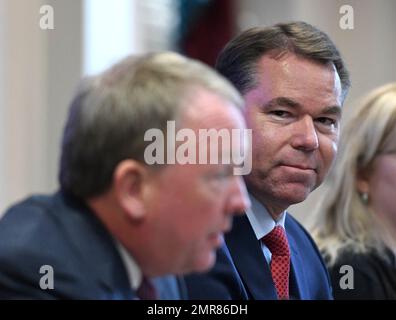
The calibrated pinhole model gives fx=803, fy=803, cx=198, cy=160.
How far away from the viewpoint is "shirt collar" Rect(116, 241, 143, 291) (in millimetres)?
931

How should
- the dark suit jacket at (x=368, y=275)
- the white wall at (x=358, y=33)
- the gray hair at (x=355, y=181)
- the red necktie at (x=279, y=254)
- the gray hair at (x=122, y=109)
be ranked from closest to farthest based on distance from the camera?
1. the gray hair at (x=122, y=109)
2. the red necktie at (x=279, y=254)
3. the dark suit jacket at (x=368, y=275)
4. the gray hair at (x=355, y=181)
5. the white wall at (x=358, y=33)

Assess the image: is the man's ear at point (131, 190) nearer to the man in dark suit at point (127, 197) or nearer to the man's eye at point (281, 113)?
the man in dark suit at point (127, 197)

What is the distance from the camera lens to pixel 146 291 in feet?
3.28

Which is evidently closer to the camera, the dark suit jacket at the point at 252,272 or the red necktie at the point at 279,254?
the dark suit jacket at the point at 252,272

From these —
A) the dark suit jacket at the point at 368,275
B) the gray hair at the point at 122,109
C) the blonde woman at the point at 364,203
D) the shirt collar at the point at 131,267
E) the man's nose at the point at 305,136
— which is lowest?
the dark suit jacket at the point at 368,275

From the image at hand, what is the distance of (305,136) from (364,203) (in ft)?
1.81

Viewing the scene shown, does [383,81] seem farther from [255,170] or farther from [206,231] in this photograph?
[206,231]

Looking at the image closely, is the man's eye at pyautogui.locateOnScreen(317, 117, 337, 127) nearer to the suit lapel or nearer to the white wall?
the suit lapel

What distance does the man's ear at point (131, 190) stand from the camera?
0.88m

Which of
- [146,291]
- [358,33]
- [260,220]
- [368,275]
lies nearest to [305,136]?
[260,220]

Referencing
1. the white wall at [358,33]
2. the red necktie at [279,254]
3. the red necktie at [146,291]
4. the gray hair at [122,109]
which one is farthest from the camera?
the white wall at [358,33]

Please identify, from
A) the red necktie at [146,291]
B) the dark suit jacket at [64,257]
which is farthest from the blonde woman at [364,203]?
the dark suit jacket at [64,257]

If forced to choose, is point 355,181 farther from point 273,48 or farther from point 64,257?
point 64,257

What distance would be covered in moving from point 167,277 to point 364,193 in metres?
0.81
